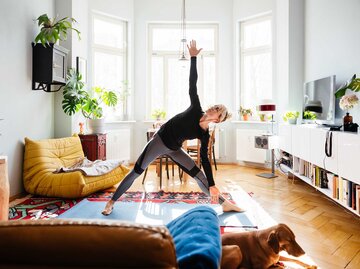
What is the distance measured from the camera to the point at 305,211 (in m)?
3.04

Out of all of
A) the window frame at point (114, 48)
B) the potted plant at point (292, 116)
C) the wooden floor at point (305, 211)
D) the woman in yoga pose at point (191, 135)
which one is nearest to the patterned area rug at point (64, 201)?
the wooden floor at point (305, 211)

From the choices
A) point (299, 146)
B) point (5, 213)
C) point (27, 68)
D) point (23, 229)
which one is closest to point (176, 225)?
point (23, 229)

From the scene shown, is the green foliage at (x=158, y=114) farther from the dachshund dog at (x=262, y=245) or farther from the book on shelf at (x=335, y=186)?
the dachshund dog at (x=262, y=245)

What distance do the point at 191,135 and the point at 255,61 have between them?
3856 millimetres

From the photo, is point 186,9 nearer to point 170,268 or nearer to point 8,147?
point 8,147

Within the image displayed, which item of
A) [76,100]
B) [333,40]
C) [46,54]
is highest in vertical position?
[333,40]

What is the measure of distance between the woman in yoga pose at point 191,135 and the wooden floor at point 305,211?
0.87 meters

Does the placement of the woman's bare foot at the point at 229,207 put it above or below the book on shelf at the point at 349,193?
below

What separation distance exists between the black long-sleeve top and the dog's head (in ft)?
3.61

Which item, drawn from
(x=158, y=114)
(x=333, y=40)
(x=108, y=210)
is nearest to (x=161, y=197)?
(x=108, y=210)

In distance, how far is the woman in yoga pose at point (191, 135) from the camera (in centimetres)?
256

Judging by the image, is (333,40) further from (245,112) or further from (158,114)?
(158,114)

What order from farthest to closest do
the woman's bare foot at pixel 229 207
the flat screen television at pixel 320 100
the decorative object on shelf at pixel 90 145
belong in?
1. the decorative object on shelf at pixel 90 145
2. the flat screen television at pixel 320 100
3. the woman's bare foot at pixel 229 207

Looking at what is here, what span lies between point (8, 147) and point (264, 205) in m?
3.16
